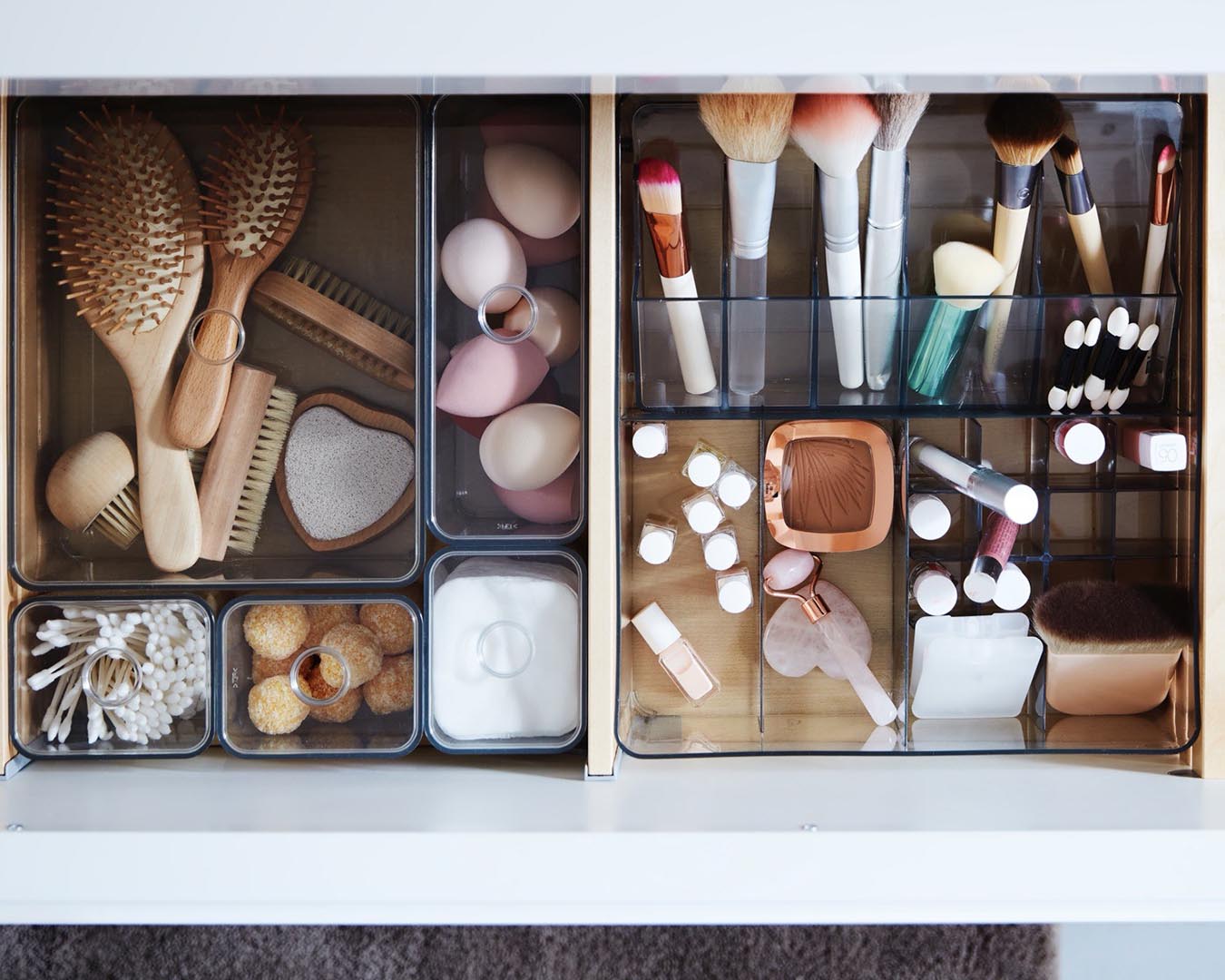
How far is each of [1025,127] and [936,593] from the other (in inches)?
11.8

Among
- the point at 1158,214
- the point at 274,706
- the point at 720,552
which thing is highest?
the point at 1158,214

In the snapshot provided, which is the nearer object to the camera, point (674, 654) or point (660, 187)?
point (660, 187)

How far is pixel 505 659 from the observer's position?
26.1 inches

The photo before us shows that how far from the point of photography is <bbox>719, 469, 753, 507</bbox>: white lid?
65 centimetres

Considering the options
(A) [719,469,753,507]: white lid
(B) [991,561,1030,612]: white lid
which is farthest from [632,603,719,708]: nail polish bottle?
(B) [991,561,1030,612]: white lid

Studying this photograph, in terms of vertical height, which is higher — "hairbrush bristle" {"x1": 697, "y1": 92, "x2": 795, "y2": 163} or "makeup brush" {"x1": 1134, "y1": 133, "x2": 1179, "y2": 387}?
"hairbrush bristle" {"x1": 697, "y1": 92, "x2": 795, "y2": 163}

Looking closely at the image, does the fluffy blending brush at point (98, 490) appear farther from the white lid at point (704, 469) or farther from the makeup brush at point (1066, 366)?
the makeup brush at point (1066, 366)

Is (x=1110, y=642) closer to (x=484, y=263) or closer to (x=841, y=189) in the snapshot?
(x=841, y=189)

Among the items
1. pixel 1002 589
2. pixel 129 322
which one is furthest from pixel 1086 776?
pixel 129 322

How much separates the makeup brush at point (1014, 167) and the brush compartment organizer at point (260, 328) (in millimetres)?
376

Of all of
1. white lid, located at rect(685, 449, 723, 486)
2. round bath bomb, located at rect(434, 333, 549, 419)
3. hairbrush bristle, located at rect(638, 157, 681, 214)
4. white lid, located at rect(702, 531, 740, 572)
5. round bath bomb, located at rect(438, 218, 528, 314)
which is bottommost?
white lid, located at rect(702, 531, 740, 572)

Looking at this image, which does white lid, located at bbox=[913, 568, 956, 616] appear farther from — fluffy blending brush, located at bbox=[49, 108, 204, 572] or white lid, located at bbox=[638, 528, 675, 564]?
fluffy blending brush, located at bbox=[49, 108, 204, 572]

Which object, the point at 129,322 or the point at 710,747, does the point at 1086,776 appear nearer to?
the point at 710,747

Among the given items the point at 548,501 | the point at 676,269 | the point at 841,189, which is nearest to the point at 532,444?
the point at 548,501
